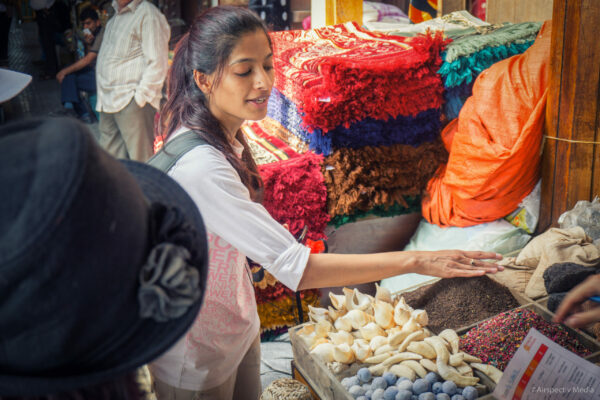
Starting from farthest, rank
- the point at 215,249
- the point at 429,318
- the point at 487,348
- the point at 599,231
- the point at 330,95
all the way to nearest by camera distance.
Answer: the point at 330,95 < the point at 599,231 < the point at 429,318 < the point at 487,348 < the point at 215,249

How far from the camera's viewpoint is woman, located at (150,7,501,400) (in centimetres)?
112

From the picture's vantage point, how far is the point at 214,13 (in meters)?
1.33

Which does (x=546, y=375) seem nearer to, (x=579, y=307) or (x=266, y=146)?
(x=579, y=307)

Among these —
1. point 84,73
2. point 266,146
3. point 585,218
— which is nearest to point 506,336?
point 585,218

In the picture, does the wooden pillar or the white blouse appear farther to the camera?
the wooden pillar

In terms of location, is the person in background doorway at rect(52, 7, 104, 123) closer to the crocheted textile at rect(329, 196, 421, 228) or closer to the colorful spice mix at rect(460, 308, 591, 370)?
the crocheted textile at rect(329, 196, 421, 228)

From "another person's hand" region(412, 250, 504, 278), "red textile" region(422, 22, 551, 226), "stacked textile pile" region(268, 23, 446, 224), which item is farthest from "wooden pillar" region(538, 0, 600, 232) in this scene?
"another person's hand" region(412, 250, 504, 278)

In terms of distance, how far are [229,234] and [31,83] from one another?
5371 mm

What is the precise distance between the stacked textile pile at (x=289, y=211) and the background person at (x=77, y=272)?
154 cm

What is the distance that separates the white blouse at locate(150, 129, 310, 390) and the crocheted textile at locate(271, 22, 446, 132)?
1.05 metres

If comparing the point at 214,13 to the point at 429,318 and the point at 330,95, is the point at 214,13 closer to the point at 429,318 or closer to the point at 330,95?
the point at 330,95

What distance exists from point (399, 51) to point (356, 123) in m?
0.45

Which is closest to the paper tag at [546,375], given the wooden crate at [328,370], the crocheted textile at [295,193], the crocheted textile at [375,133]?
the wooden crate at [328,370]

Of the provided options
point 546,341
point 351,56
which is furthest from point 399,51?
point 546,341
